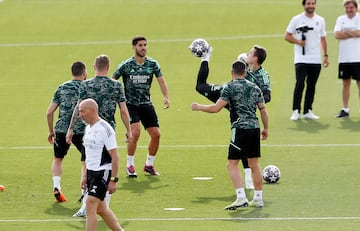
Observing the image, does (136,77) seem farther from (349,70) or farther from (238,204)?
(349,70)

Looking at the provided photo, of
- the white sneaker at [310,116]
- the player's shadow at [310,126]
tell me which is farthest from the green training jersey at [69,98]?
the white sneaker at [310,116]

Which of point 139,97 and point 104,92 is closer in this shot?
point 104,92

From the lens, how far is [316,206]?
16.3 meters

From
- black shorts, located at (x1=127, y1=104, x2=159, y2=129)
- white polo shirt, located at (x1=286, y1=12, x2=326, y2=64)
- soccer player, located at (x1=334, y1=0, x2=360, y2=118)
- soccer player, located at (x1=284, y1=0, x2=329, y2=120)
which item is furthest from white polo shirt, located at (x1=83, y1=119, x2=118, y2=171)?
soccer player, located at (x1=334, y1=0, x2=360, y2=118)

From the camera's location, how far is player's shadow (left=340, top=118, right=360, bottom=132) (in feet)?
75.6

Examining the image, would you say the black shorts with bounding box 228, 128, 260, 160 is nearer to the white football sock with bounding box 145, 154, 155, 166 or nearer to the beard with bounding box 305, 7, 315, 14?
the white football sock with bounding box 145, 154, 155, 166

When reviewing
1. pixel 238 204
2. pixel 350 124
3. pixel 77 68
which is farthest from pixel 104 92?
pixel 350 124

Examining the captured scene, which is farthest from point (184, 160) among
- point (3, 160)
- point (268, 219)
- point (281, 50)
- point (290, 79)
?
point (281, 50)

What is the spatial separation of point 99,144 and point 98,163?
255 millimetres

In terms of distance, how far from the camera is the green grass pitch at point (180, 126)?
1606cm

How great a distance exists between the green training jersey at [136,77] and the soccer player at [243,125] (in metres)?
3.04

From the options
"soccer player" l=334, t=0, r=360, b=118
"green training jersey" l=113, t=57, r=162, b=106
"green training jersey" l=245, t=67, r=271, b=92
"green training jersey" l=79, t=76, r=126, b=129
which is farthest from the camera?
"soccer player" l=334, t=0, r=360, b=118

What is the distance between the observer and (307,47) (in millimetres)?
24234

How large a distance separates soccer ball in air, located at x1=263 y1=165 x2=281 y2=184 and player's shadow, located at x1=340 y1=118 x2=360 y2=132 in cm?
526
